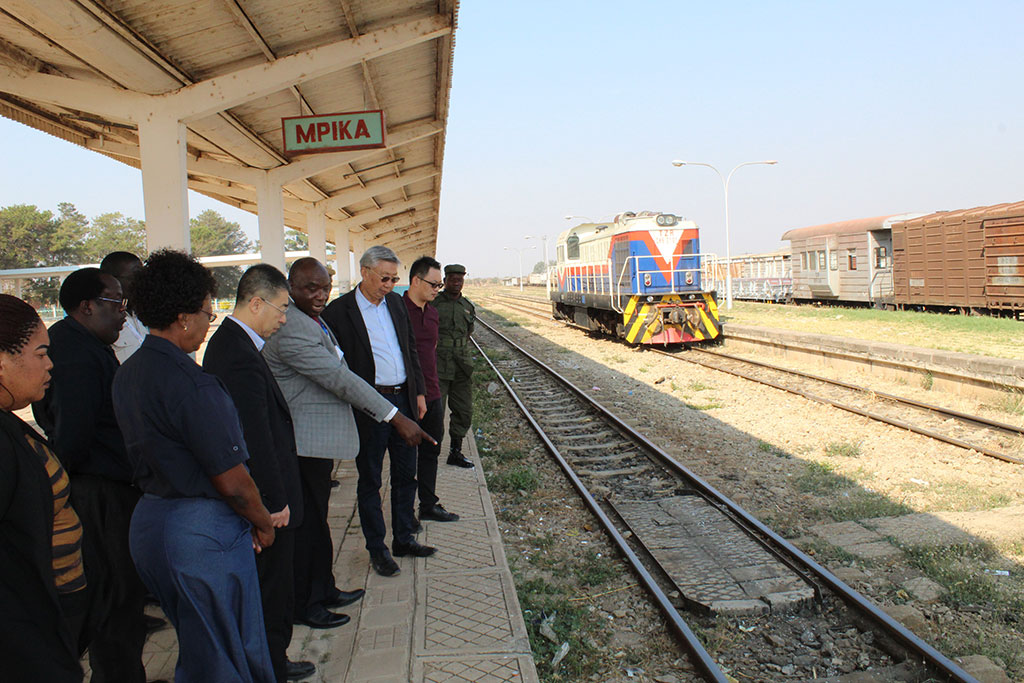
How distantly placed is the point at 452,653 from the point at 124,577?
155cm

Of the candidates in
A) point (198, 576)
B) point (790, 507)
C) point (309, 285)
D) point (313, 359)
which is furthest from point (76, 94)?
point (790, 507)

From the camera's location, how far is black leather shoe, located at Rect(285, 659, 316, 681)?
11.1ft

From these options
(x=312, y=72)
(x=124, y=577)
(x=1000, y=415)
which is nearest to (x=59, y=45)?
(x=312, y=72)

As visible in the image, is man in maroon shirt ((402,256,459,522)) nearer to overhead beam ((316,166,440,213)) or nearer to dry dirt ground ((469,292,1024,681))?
dry dirt ground ((469,292,1024,681))

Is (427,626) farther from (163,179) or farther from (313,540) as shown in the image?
(163,179)

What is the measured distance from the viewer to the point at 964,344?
13.6 metres

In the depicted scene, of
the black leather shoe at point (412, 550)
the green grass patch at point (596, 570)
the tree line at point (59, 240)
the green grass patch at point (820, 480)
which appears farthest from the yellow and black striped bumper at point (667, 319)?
the tree line at point (59, 240)

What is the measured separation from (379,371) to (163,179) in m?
3.80

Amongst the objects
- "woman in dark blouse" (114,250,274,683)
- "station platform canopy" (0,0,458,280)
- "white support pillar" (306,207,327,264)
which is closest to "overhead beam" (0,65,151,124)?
"station platform canopy" (0,0,458,280)

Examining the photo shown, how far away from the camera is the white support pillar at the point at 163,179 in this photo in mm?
6812

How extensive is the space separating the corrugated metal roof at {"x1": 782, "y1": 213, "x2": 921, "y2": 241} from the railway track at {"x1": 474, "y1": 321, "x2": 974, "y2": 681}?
60.9 ft

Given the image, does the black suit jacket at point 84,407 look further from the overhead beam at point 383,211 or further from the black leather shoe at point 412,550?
the overhead beam at point 383,211

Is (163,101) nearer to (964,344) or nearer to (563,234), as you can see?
(964,344)

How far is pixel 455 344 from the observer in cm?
655
